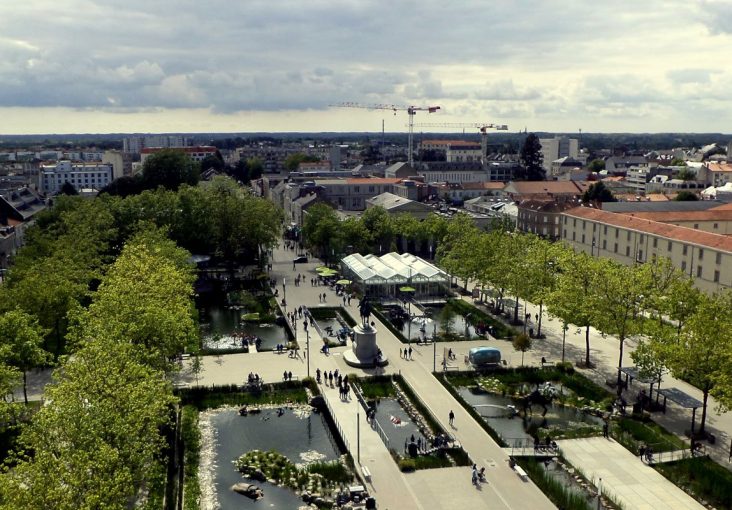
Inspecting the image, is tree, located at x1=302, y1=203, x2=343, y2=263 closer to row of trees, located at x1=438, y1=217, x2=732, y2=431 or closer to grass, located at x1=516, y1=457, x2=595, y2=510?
row of trees, located at x1=438, y1=217, x2=732, y2=431

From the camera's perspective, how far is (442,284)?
2670 inches

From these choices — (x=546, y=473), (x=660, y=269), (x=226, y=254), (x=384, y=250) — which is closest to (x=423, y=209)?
(x=384, y=250)

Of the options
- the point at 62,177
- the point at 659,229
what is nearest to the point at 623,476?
the point at 659,229

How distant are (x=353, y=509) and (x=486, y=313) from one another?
35.8m

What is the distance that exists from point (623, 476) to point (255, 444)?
62.9 feet

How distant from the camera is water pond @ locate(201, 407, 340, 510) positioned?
99.1ft

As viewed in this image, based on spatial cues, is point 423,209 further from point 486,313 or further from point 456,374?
point 456,374

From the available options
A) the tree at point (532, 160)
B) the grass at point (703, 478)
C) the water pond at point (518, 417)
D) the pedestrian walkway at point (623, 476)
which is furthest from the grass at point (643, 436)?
the tree at point (532, 160)

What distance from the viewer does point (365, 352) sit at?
4728 cm

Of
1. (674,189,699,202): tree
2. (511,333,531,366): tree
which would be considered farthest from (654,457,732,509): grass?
(674,189,699,202): tree

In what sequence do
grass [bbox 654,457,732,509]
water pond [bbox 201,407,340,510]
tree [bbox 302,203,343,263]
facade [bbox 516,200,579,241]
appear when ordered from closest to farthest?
grass [bbox 654,457,732,509]
water pond [bbox 201,407,340,510]
tree [bbox 302,203,343,263]
facade [bbox 516,200,579,241]

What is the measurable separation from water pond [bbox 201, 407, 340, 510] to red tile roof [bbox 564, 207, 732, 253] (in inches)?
1894

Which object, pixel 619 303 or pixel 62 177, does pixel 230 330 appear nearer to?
pixel 619 303

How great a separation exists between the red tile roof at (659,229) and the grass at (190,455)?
5357cm
